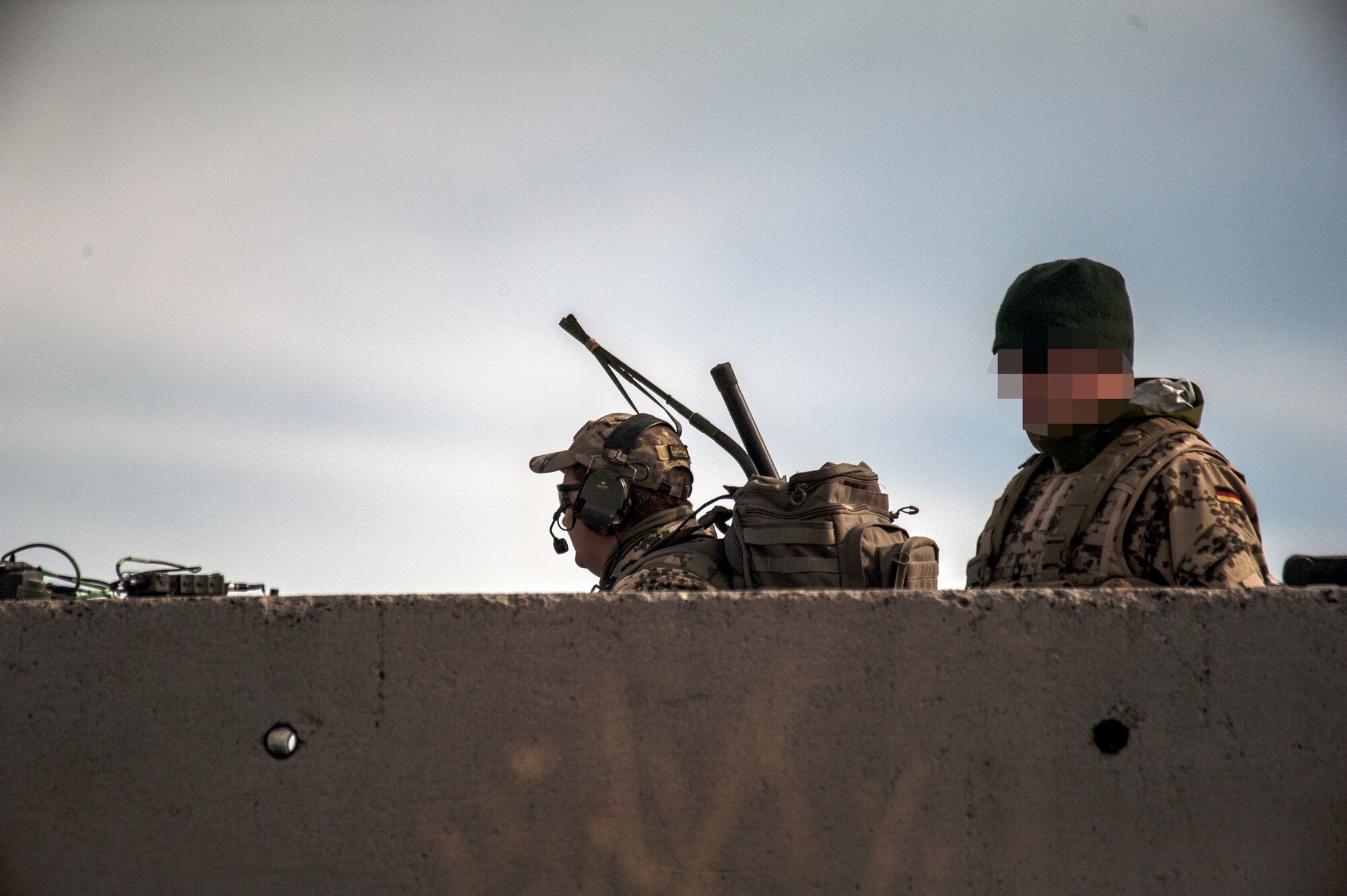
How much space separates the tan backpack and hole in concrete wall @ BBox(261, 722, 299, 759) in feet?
6.27

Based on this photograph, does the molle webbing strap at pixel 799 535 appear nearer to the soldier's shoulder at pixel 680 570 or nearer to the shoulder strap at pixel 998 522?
the soldier's shoulder at pixel 680 570

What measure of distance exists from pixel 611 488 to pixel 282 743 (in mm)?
2678

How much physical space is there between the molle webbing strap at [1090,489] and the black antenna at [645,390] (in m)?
3.30

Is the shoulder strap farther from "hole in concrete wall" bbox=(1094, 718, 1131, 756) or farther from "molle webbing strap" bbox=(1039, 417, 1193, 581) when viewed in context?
"hole in concrete wall" bbox=(1094, 718, 1131, 756)

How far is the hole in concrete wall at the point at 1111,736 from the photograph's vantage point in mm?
2213

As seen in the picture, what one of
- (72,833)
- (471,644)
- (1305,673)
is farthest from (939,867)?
(72,833)

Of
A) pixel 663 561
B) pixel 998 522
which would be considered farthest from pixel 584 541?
pixel 998 522

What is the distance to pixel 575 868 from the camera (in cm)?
219

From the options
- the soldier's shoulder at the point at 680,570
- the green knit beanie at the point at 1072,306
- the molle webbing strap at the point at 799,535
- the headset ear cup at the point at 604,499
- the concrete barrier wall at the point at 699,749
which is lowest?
the concrete barrier wall at the point at 699,749

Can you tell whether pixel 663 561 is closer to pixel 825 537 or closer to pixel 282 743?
pixel 825 537

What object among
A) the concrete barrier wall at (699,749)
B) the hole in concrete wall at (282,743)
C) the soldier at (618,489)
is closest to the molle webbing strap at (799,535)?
the soldier at (618,489)

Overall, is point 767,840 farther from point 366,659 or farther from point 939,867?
point 366,659

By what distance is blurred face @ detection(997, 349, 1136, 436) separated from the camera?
2.91 m

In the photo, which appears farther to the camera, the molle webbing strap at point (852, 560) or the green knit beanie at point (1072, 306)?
the molle webbing strap at point (852, 560)
